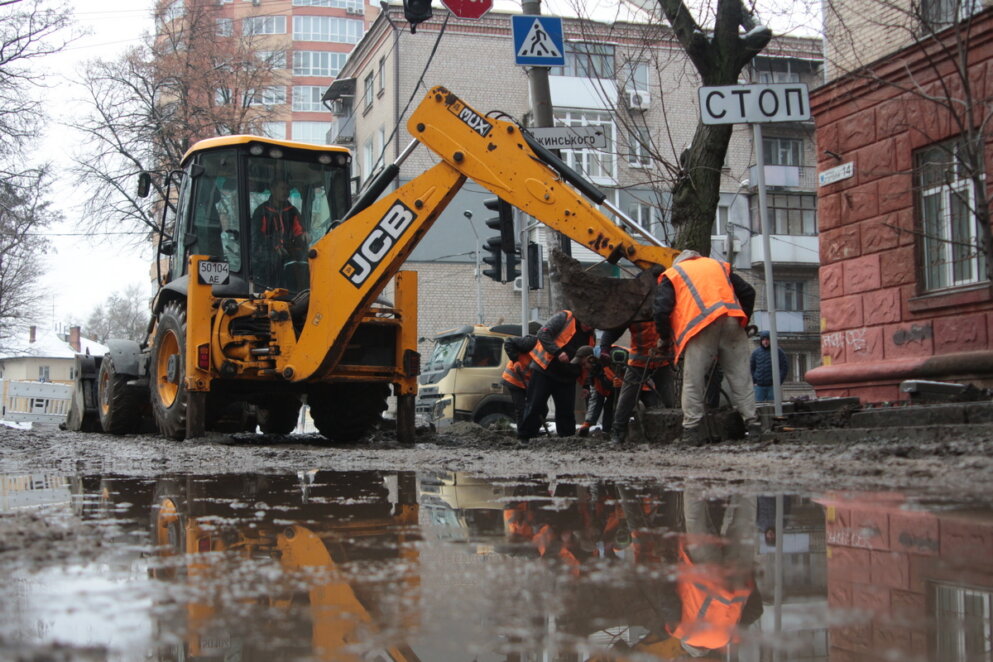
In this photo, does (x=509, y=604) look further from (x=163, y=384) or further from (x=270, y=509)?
(x=163, y=384)

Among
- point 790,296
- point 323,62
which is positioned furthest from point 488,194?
point 323,62

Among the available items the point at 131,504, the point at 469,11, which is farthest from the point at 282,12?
the point at 131,504

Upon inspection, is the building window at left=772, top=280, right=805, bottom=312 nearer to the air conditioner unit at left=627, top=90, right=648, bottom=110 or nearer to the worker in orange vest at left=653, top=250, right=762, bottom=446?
the air conditioner unit at left=627, top=90, right=648, bottom=110

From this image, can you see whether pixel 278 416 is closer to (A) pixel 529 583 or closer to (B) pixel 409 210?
(B) pixel 409 210

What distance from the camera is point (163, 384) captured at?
1184 centimetres

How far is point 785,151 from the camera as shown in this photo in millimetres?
39625

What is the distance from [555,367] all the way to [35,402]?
23.6 meters

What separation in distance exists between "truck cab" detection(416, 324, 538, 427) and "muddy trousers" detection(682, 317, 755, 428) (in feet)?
28.2

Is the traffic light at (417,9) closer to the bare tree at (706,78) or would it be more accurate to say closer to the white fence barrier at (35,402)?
the bare tree at (706,78)

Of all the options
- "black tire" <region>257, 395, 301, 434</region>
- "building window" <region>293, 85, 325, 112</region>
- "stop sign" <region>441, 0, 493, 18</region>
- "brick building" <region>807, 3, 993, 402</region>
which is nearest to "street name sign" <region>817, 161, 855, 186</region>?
"brick building" <region>807, 3, 993, 402</region>

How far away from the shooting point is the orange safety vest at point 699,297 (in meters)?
8.31

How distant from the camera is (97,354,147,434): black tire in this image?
1323 centimetres

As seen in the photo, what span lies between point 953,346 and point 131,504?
8.96m

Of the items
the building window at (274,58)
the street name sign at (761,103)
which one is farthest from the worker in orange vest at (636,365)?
the building window at (274,58)
